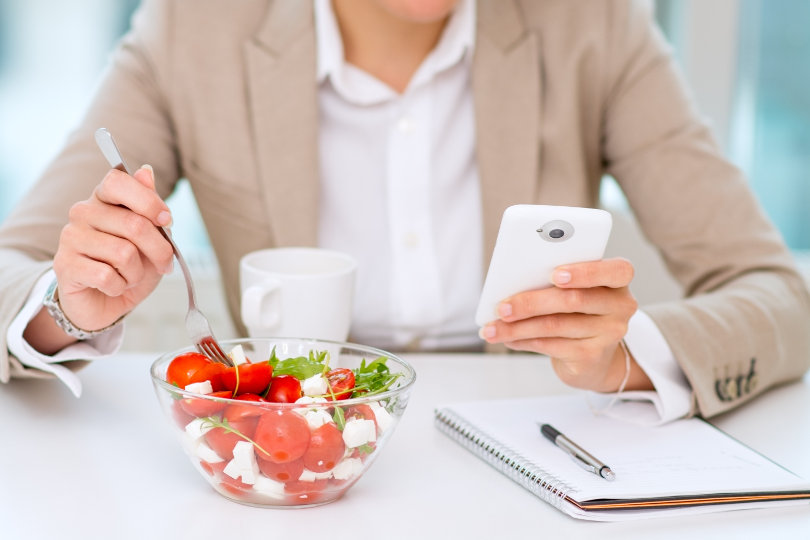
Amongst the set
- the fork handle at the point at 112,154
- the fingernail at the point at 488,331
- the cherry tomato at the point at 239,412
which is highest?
the fork handle at the point at 112,154

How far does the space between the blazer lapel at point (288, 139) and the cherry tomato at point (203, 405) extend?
0.63 meters

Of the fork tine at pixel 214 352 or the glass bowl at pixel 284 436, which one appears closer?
the glass bowl at pixel 284 436

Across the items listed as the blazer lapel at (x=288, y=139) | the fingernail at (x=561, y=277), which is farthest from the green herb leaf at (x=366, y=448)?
the blazer lapel at (x=288, y=139)

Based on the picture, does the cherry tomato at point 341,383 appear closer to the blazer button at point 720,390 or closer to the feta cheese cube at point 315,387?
the feta cheese cube at point 315,387

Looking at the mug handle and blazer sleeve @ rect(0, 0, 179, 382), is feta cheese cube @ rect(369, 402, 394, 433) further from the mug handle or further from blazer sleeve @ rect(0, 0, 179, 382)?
blazer sleeve @ rect(0, 0, 179, 382)

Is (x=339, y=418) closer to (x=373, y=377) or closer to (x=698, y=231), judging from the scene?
(x=373, y=377)

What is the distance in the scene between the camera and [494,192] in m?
1.33

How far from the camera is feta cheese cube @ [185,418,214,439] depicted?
26.9 inches

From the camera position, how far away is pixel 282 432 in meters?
0.66

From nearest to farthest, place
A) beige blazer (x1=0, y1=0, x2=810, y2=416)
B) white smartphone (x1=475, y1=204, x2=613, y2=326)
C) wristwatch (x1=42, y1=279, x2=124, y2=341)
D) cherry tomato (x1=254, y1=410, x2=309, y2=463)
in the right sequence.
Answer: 1. cherry tomato (x1=254, y1=410, x2=309, y2=463)
2. white smartphone (x1=475, y1=204, x2=613, y2=326)
3. wristwatch (x1=42, y1=279, x2=124, y2=341)
4. beige blazer (x1=0, y1=0, x2=810, y2=416)

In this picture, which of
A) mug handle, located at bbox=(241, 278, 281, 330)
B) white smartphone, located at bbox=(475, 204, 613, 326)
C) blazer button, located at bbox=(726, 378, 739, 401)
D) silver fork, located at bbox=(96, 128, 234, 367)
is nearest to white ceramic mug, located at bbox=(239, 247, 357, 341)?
mug handle, located at bbox=(241, 278, 281, 330)

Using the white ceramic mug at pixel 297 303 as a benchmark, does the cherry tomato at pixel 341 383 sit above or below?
above

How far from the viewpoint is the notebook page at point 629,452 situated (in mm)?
747

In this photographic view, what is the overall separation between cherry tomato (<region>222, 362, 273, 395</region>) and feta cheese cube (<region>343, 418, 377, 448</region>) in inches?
3.2
